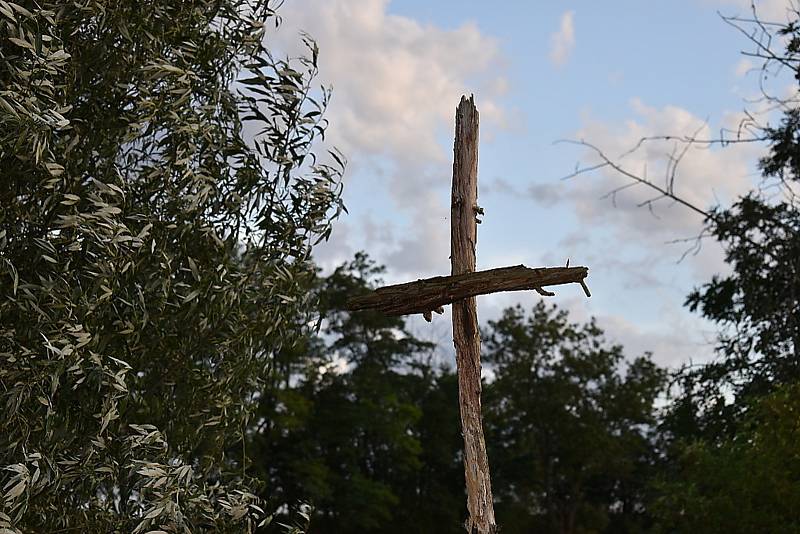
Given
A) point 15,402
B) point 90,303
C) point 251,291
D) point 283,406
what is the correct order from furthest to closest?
point 283,406 → point 251,291 → point 90,303 → point 15,402

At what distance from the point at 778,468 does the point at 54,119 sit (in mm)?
6977

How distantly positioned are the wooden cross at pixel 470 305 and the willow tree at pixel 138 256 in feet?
4.35

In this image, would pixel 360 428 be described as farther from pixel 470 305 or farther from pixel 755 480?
pixel 470 305

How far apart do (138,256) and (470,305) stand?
187 cm

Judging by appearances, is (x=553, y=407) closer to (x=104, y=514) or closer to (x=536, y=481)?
(x=536, y=481)

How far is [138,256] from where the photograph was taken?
17.8 feet

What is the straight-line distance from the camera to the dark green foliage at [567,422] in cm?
2573

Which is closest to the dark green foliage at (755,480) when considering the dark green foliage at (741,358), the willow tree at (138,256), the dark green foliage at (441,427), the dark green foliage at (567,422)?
the dark green foliage at (741,358)

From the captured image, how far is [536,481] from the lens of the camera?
2588 centimetres

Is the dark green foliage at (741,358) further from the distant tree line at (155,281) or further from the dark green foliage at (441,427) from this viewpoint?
the dark green foliage at (441,427)

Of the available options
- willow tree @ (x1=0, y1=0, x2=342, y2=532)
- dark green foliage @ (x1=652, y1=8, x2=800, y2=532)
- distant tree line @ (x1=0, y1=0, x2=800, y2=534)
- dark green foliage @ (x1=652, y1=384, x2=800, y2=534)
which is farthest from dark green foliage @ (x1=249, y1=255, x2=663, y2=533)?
willow tree @ (x1=0, y1=0, x2=342, y2=532)

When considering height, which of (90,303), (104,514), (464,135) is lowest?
(104,514)

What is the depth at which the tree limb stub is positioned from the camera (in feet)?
15.3

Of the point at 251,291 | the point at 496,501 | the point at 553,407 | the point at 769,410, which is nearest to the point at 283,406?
the point at 496,501
